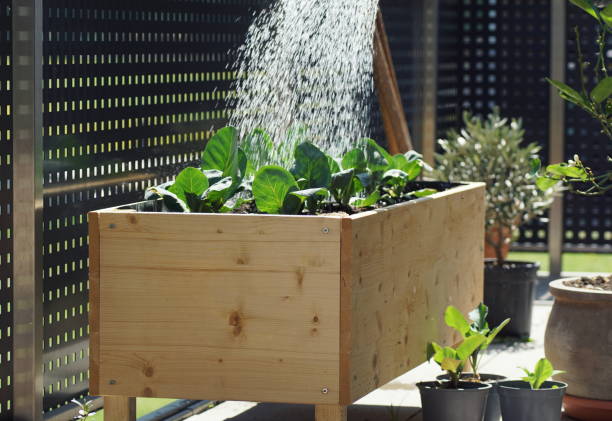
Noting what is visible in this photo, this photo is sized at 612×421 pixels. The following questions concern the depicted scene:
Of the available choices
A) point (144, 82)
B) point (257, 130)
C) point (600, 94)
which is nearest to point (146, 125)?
point (144, 82)

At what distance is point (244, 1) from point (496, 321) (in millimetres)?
1985

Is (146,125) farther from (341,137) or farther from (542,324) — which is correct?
(542,324)

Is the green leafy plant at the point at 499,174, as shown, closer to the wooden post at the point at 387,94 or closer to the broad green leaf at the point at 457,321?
the wooden post at the point at 387,94

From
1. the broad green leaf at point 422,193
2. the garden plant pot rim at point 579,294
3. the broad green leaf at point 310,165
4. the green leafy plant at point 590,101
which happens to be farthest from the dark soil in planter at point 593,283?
the broad green leaf at point 310,165

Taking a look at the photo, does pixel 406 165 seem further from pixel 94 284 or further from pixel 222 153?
pixel 94 284

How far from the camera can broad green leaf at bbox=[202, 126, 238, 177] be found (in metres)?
3.72

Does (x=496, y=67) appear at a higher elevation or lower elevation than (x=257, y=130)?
higher

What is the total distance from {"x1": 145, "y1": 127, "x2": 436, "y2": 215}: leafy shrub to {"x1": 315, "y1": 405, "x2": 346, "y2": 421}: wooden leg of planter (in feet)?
1.91

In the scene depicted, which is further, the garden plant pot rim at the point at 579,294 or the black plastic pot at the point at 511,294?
the black plastic pot at the point at 511,294

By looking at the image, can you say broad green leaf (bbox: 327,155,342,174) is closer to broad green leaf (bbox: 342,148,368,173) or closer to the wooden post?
broad green leaf (bbox: 342,148,368,173)

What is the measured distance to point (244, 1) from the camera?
496cm

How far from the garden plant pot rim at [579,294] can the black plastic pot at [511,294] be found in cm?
142

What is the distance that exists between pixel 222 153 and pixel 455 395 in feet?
3.44

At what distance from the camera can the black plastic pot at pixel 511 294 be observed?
18.5 ft
